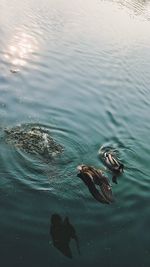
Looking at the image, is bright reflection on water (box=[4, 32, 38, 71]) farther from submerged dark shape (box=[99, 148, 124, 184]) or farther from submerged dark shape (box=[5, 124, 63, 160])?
submerged dark shape (box=[99, 148, 124, 184])

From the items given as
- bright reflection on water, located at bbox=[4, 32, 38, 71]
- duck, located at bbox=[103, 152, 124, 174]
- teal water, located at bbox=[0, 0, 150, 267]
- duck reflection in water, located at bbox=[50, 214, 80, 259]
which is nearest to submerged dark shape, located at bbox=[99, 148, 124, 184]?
duck, located at bbox=[103, 152, 124, 174]

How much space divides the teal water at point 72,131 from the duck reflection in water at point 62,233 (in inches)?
2.3

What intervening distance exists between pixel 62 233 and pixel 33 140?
19.8 ft

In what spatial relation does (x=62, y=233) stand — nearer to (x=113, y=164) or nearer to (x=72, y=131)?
(x=113, y=164)

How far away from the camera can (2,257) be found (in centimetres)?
1296

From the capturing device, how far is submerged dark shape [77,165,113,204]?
52.5ft

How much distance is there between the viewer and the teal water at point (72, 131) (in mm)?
14531

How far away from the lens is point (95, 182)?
Result: 16.1 m

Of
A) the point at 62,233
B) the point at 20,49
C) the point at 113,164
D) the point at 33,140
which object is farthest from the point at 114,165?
the point at 20,49

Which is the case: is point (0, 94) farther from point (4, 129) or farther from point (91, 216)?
point (91, 216)

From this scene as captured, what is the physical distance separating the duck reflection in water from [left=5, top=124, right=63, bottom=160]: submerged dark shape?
4.19 m

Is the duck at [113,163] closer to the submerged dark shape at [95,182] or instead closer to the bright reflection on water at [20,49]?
the submerged dark shape at [95,182]

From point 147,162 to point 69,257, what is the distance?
8864mm

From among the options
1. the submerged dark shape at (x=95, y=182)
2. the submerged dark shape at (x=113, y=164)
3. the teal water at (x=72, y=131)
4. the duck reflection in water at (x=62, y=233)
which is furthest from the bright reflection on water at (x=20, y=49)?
the duck reflection in water at (x=62, y=233)
